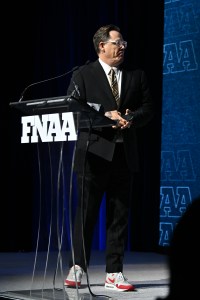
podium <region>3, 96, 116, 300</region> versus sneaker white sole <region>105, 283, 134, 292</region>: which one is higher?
podium <region>3, 96, 116, 300</region>

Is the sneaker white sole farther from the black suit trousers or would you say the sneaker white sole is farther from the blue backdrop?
the blue backdrop

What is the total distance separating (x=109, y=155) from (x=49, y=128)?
51 centimetres

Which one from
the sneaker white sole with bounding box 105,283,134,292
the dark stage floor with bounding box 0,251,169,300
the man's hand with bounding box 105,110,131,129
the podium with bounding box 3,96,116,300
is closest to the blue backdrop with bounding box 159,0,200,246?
the dark stage floor with bounding box 0,251,169,300

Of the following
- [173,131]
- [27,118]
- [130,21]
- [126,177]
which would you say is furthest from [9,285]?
[130,21]

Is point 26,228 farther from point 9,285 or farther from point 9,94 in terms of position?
point 9,285

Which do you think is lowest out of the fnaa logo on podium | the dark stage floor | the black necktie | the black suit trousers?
the dark stage floor

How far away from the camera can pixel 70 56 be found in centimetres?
657

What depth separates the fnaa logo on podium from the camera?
2.62 metres

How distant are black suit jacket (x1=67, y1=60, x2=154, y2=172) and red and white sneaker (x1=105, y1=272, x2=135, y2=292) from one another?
0.55m

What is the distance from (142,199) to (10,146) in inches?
54.9

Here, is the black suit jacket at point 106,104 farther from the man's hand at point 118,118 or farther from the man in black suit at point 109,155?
the man's hand at point 118,118

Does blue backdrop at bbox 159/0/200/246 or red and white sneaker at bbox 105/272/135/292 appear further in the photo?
blue backdrop at bbox 159/0/200/246

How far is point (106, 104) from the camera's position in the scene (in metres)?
3.25

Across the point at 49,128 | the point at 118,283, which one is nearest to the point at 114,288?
the point at 118,283
